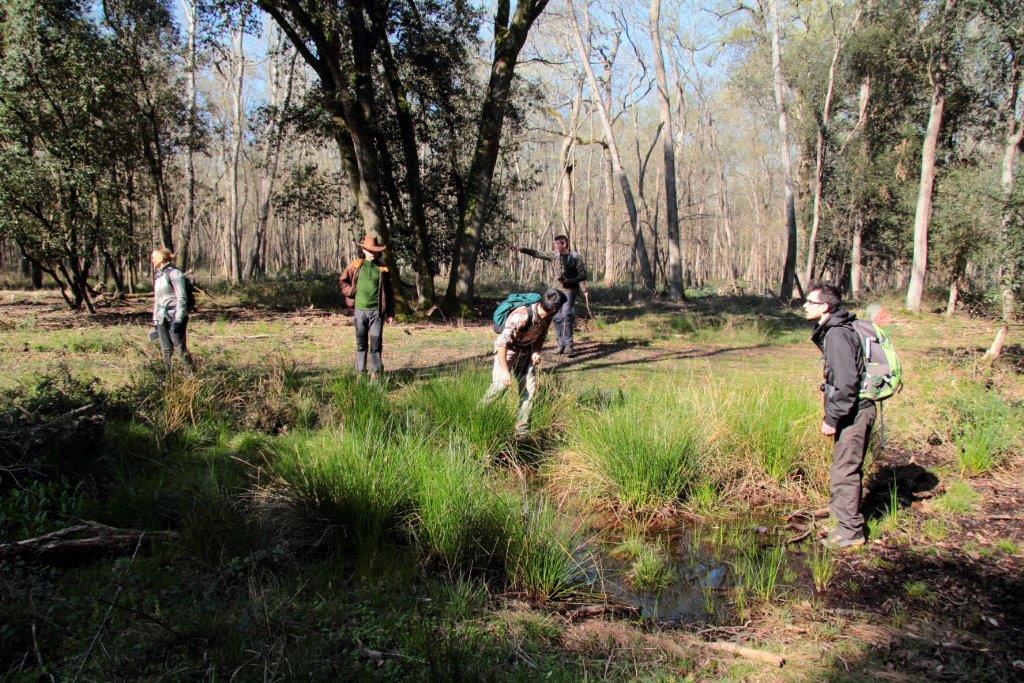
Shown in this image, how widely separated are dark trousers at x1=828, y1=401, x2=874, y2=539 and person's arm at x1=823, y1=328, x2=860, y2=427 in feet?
0.50

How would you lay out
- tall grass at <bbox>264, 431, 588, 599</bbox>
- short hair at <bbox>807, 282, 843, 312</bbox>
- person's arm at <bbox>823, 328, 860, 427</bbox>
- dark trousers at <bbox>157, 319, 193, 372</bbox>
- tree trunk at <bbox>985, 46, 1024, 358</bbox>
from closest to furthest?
tall grass at <bbox>264, 431, 588, 599</bbox>, person's arm at <bbox>823, 328, 860, 427</bbox>, short hair at <bbox>807, 282, 843, 312</bbox>, dark trousers at <bbox>157, 319, 193, 372</bbox>, tree trunk at <bbox>985, 46, 1024, 358</bbox>

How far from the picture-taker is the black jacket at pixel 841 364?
475 cm

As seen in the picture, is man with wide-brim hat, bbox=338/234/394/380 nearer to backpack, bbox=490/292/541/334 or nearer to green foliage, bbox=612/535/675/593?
backpack, bbox=490/292/541/334

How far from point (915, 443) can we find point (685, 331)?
25.4 feet

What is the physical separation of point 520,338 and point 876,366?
3.08 meters

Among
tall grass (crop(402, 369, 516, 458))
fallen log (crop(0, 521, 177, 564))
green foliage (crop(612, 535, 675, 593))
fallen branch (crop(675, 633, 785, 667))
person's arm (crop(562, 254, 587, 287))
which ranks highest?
person's arm (crop(562, 254, 587, 287))

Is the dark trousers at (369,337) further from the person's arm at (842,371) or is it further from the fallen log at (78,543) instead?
the person's arm at (842,371)

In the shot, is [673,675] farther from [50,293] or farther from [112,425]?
[50,293]

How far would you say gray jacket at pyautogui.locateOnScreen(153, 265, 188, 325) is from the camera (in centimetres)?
806

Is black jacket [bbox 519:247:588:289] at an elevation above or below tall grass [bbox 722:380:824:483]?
above

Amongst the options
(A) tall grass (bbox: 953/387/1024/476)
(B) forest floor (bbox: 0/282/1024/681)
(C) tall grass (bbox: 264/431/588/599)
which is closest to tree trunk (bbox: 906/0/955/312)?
(B) forest floor (bbox: 0/282/1024/681)

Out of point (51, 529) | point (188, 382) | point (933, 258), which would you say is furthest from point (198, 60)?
point (933, 258)

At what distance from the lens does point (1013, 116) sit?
17.1m

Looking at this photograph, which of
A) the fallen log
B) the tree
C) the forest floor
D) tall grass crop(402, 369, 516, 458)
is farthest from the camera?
the tree
